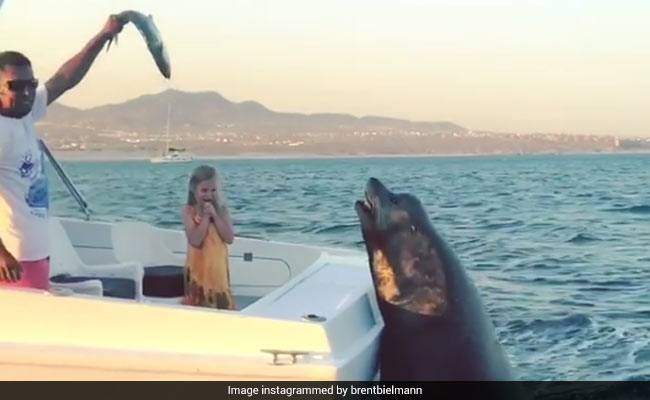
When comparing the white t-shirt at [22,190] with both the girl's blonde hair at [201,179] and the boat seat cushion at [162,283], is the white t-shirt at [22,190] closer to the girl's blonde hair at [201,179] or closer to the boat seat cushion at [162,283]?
the girl's blonde hair at [201,179]

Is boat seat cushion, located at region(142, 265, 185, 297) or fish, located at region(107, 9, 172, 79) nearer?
fish, located at region(107, 9, 172, 79)

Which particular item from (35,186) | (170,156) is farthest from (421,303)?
(170,156)

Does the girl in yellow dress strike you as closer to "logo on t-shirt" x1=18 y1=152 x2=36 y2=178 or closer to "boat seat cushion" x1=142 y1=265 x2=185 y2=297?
"logo on t-shirt" x1=18 y1=152 x2=36 y2=178

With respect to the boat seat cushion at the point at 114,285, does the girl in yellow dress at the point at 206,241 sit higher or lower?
higher

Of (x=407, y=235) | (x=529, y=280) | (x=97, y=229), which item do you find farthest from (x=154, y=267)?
(x=529, y=280)

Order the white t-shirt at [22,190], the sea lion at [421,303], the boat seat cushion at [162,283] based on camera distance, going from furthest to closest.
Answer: the boat seat cushion at [162,283] → the sea lion at [421,303] → the white t-shirt at [22,190]

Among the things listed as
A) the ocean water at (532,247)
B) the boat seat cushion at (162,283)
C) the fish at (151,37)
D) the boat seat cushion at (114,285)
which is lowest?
the ocean water at (532,247)

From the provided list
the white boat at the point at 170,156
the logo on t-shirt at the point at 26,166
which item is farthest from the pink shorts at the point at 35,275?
the white boat at the point at 170,156

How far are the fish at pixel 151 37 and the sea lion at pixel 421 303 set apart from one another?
127cm

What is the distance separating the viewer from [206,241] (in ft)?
17.1

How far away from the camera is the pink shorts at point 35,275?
4.63 metres

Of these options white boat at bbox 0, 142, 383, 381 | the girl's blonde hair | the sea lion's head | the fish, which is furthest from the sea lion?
the fish

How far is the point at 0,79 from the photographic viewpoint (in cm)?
457

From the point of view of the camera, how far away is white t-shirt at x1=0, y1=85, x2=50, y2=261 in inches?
180
